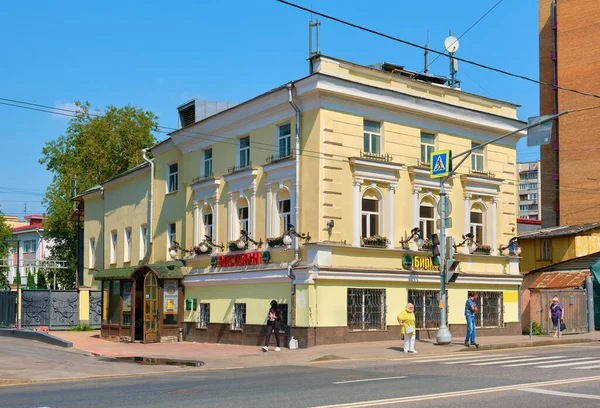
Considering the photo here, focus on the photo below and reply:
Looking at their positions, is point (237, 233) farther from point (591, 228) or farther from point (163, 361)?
point (591, 228)

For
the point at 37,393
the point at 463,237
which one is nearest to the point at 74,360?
the point at 37,393

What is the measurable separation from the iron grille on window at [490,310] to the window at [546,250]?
43.0ft

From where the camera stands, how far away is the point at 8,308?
129 ft

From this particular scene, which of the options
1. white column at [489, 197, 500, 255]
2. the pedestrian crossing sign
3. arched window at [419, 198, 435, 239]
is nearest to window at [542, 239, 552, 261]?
white column at [489, 197, 500, 255]

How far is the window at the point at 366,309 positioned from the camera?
1073 inches

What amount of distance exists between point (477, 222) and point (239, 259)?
9744 mm

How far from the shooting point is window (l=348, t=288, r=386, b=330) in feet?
89.5

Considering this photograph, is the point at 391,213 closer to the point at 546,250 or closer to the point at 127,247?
the point at 127,247

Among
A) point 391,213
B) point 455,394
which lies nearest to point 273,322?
point 391,213

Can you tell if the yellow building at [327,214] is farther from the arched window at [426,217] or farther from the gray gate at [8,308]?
the gray gate at [8,308]

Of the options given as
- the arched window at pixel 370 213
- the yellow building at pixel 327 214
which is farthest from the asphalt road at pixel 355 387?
the arched window at pixel 370 213

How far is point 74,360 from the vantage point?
23172 mm

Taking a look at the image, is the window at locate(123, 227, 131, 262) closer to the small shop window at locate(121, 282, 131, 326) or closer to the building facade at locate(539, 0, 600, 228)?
the small shop window at locate(121, 282, 131, 326)

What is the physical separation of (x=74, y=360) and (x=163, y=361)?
2.62 m
